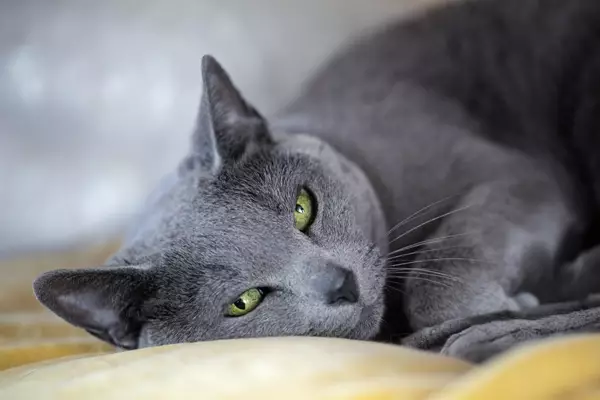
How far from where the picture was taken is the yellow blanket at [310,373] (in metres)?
0.54

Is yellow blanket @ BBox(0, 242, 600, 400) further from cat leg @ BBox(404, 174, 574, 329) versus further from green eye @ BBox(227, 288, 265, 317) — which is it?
cat leg @ BBox(404, 174, 574, 329)

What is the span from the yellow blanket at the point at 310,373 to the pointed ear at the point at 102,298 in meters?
0.09

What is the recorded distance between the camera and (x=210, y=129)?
39.9 inches

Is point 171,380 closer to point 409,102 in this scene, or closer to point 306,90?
point 409,102

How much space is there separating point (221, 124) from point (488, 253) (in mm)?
466

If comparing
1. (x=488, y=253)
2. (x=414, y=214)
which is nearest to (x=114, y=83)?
(x=414, y=214)

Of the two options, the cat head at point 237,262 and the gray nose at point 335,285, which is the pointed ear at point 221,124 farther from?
the gray nose at point 335,285

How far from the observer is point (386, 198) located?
1119 mm

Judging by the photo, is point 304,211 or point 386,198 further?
point 386,198

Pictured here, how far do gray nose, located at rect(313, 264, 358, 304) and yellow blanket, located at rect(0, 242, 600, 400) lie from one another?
12 centimetres

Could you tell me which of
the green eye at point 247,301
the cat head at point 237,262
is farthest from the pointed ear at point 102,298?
the green eye at point 247,301

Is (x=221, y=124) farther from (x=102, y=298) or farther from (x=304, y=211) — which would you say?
(x=102, y=298)

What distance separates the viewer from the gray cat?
904 mm


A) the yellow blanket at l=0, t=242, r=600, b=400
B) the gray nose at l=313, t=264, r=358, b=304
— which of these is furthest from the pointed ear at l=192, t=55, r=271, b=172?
the yellow blanket at l=0, t=242, r=600, b=400
